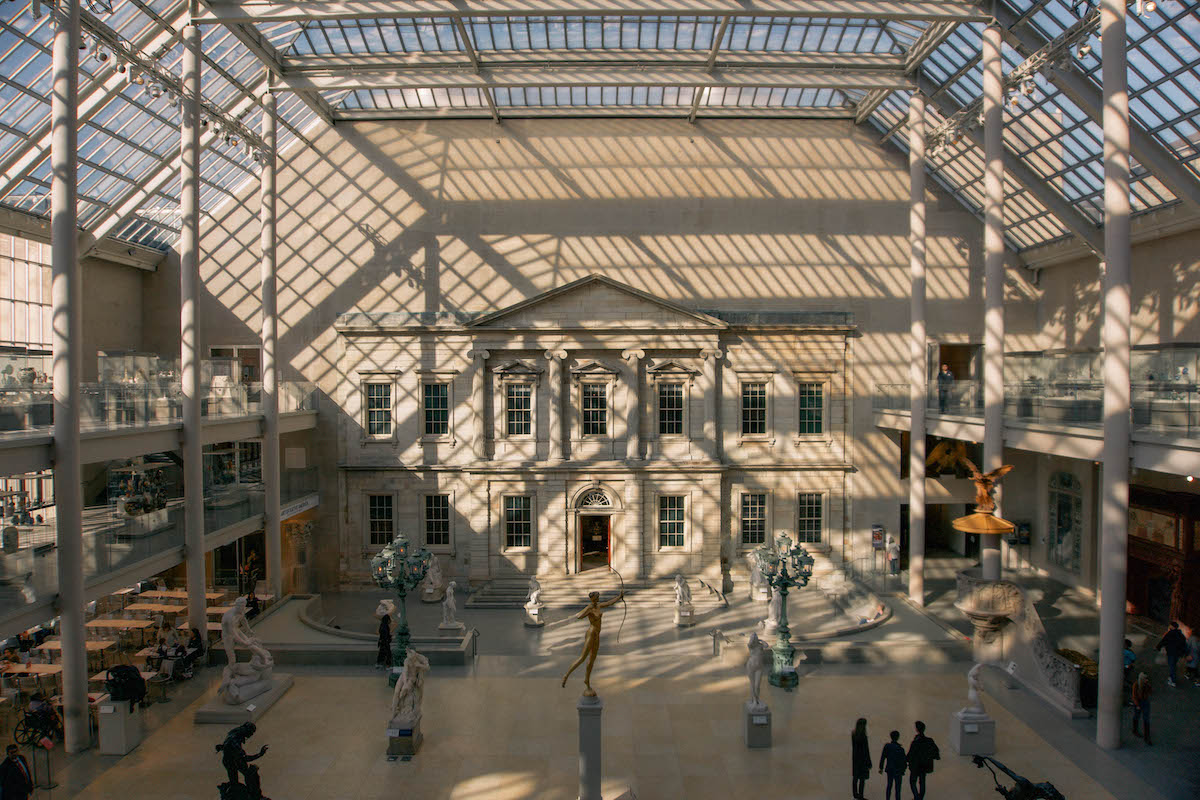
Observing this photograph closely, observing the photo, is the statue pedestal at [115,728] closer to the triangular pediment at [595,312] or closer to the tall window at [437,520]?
the tall window at [437,520]

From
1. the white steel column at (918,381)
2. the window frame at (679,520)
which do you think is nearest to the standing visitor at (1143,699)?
the white steel column at (918,381)

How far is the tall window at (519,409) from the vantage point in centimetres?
2770

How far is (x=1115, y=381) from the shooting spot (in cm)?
1412

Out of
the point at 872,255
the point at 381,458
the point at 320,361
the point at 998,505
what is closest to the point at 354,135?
the point at 320,361

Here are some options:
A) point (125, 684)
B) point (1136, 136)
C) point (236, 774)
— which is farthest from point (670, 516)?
point (236, 774)

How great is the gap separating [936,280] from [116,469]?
30480 mm

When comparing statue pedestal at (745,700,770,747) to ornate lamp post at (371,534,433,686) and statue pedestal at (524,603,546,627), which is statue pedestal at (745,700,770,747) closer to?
ornate lamp post at (371,534,433,686)

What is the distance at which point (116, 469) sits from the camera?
2488cm

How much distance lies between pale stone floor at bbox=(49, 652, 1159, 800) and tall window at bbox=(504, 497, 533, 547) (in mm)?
8733

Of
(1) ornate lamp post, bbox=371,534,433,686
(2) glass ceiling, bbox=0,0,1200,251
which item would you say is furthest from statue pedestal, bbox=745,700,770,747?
(2) glass ceiling, bbox=0,0,1200,251

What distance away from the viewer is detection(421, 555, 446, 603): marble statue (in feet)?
82.8

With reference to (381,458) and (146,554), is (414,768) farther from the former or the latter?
(381,458)

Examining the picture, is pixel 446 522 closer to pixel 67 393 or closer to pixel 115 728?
pixel 115 728

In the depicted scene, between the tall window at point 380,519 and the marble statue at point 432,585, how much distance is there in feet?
10.2
